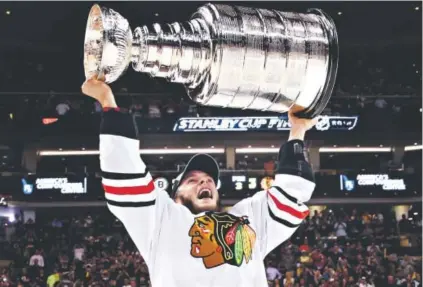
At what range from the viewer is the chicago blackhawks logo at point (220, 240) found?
2375mm

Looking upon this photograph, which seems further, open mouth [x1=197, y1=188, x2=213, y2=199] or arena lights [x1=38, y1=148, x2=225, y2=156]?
arena lights [x1=38, y1=148, x2=225, y2=156]

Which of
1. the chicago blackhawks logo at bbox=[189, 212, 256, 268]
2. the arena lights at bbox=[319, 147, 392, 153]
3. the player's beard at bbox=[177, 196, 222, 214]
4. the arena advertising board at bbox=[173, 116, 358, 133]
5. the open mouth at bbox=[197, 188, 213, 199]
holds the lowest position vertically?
the chicago blackhawks logo at bbox=[189, 212, 256, 268]

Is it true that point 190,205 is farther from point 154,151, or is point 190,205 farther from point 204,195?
point 154,151

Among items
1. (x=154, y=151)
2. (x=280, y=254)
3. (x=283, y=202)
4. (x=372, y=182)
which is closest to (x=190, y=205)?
(x=283, y=202)

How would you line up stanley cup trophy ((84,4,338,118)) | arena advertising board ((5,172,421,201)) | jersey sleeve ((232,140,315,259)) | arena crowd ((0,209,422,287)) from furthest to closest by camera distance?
arena advertising board ((5,172,421,201)), arena crowd ((0,209,422,287)), jersey sleeve ((232,140,315,259)), stanley cup trophy ((84,4,338,118))

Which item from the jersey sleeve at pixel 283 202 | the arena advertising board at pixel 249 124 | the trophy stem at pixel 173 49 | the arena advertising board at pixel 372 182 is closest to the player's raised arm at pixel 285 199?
the jersey sleeve at pixel 283 202

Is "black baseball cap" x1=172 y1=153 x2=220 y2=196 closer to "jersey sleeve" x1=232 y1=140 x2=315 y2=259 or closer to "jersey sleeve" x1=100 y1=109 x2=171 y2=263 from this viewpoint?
"jersey sleeve" x1=232 y1=140 x2=315 y2=259

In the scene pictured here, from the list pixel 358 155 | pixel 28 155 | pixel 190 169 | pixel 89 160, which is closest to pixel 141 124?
pixel 89 160

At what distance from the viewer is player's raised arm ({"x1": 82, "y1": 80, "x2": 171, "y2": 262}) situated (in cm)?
218

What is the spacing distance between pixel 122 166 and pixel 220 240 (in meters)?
0.47

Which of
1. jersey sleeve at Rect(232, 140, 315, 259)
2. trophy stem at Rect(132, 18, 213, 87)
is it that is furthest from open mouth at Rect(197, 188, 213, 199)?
trophy stem at Rect(132, 18, 213, 87)

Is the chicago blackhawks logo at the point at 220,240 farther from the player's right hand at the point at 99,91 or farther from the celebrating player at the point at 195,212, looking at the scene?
the player's right hand at the point at 99,91

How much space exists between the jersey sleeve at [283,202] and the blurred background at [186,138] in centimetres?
1094

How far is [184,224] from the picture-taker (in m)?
2.42
